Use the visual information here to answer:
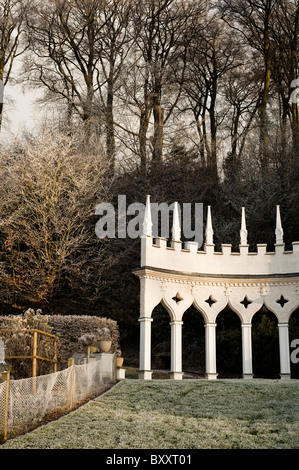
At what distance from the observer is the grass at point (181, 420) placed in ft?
37.3

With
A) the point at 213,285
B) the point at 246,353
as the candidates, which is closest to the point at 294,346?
the point at 246,353

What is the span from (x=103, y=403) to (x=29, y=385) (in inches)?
116

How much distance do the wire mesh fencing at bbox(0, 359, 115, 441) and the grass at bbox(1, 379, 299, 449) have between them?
0.38 meters

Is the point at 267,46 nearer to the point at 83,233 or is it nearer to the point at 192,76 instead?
the point at 192,76

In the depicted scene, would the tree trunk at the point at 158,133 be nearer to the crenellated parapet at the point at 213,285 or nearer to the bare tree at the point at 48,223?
the bare tree at the point at 48,223

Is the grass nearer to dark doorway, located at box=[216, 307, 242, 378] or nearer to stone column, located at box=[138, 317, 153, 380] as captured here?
stone column, located at box=[138, 317, 153, 380]

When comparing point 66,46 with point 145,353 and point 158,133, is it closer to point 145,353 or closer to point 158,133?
point 158,133

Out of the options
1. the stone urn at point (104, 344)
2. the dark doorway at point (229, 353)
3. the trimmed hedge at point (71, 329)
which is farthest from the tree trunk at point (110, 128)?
the stone urn at point (104, 344)

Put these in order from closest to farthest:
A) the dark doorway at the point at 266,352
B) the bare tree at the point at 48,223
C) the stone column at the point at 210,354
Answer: the stone column at the point at 210,354 → the dark doorway at the point at 266,352 → the bare tree at the point at 48,223

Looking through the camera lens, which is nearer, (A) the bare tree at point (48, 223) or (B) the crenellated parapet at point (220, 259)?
(B) the crenellated parapet at point (220, 259)

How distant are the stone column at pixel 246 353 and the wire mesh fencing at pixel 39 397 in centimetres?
731

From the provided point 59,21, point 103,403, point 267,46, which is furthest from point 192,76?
point 103,403

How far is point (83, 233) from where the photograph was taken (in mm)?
29875

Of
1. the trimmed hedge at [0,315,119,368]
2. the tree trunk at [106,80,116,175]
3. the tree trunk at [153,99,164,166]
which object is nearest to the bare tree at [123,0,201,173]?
the tree trunk at [153,99,164,166]
